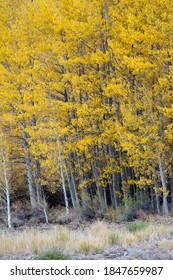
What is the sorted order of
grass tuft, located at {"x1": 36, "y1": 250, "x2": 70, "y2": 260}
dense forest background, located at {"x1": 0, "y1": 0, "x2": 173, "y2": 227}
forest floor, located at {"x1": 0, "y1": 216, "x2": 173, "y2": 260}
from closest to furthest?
grass tuft, located at {"x1": 36, "y1": 250, "x2": 70, "y2": 260}
forest floor, located at {"x1": 0, "y1": 216, "x2": 173, "y2": 260}
dense forest background, located at {"x1": 0, "y1": 0, "x2": 173, "y2": 227}

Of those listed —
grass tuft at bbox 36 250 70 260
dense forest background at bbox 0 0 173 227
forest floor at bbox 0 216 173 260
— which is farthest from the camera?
dense forest background at bbox 0 0 173 227

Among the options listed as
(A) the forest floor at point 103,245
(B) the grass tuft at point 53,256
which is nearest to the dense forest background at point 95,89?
(A) the forest floor at point 103,245

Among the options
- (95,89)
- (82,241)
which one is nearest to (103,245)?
(82,241)

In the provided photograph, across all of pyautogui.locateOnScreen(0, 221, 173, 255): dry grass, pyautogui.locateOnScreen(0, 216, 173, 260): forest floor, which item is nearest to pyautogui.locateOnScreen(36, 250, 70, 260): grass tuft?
pyautogui.locateOnScreen(0, 216, 173, 260): forest floor

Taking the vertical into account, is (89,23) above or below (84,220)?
above

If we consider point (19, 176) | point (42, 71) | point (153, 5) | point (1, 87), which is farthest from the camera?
point (19, 176)

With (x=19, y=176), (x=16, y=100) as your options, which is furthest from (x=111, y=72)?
(x=19, y=176)

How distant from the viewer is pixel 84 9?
12562mm

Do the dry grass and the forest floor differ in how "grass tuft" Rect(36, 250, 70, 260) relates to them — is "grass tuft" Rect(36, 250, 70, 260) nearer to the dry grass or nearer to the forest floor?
the forest floor

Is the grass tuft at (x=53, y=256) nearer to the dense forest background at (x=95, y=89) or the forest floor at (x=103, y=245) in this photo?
the forest floor at (x=103, y=245)

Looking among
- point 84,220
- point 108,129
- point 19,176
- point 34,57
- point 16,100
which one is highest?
point 34,57

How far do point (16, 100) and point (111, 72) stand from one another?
13.2 ft

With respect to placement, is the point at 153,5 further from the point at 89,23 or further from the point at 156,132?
the point at 156,132

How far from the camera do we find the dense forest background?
1168cm
